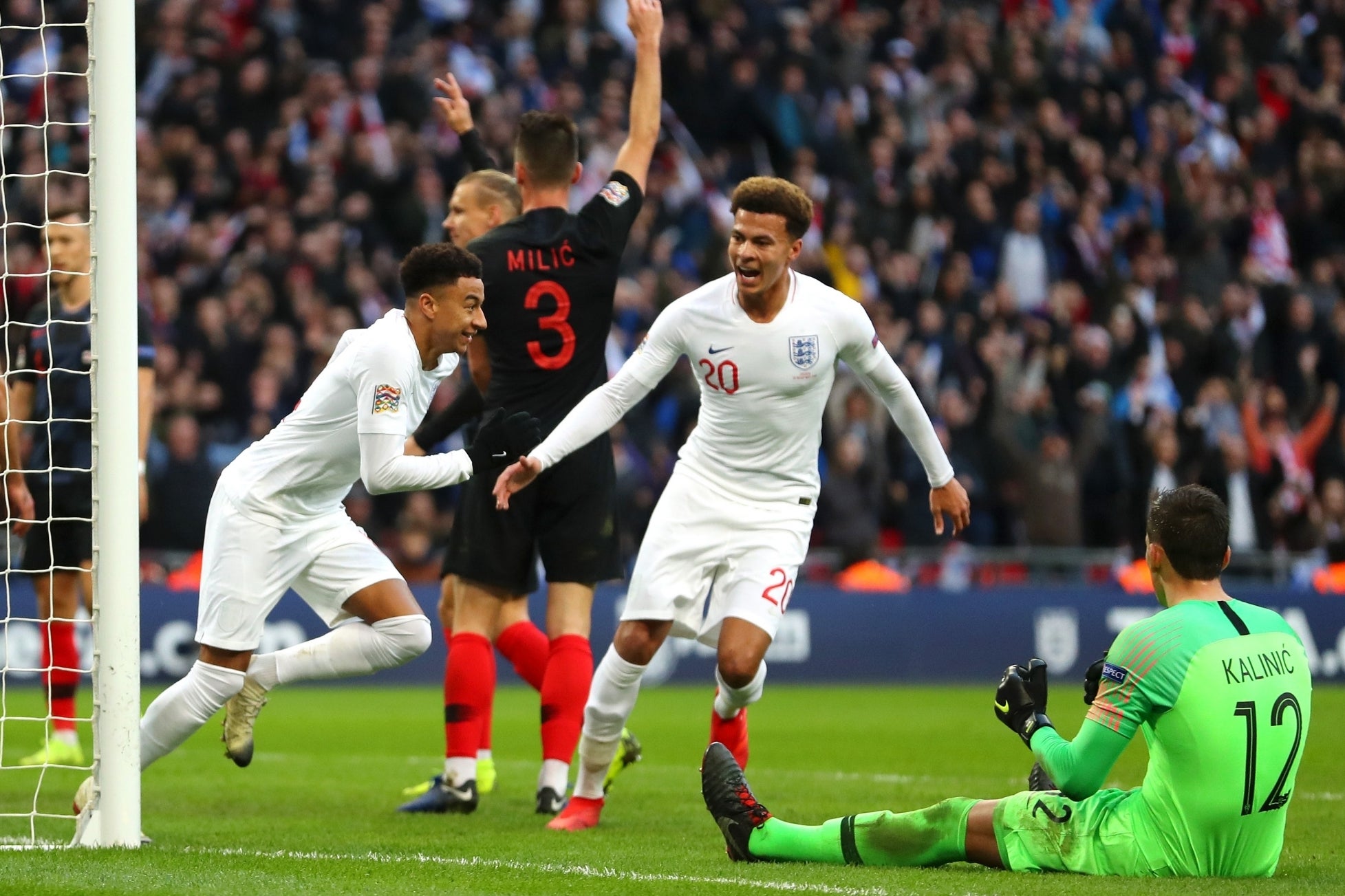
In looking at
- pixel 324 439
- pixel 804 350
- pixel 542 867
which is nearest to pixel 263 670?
pixel 324 439

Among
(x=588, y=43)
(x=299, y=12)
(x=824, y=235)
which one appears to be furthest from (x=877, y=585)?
(x=299, y=12)

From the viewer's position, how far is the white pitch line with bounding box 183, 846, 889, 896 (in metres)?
4.95

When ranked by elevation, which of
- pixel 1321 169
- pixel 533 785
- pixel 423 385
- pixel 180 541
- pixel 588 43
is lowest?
pixel 533 785

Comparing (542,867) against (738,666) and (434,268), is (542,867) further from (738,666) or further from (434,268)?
(434,268)

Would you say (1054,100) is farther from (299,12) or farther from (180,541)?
(180,541)

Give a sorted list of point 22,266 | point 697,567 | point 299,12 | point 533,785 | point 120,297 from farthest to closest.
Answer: point 299,12 < point 22,266 < point 533,785 < point 697,567 < point 120,297

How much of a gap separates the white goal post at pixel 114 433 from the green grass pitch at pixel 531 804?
281mm

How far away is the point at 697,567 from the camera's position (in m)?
6.95

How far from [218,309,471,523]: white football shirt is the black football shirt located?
1004mm

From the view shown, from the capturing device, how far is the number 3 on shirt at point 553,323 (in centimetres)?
758

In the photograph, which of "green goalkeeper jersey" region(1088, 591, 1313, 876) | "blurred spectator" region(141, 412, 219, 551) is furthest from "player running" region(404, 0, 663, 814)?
"blurred spectator" region(141, 412, 219, 551)

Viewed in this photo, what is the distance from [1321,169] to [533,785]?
607 inches

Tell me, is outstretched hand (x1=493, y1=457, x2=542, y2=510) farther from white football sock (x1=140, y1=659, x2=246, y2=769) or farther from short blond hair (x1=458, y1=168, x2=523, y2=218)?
short blond hair (x1=458, y1=168, x2=523, y2=218)

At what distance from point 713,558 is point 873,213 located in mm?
12617
